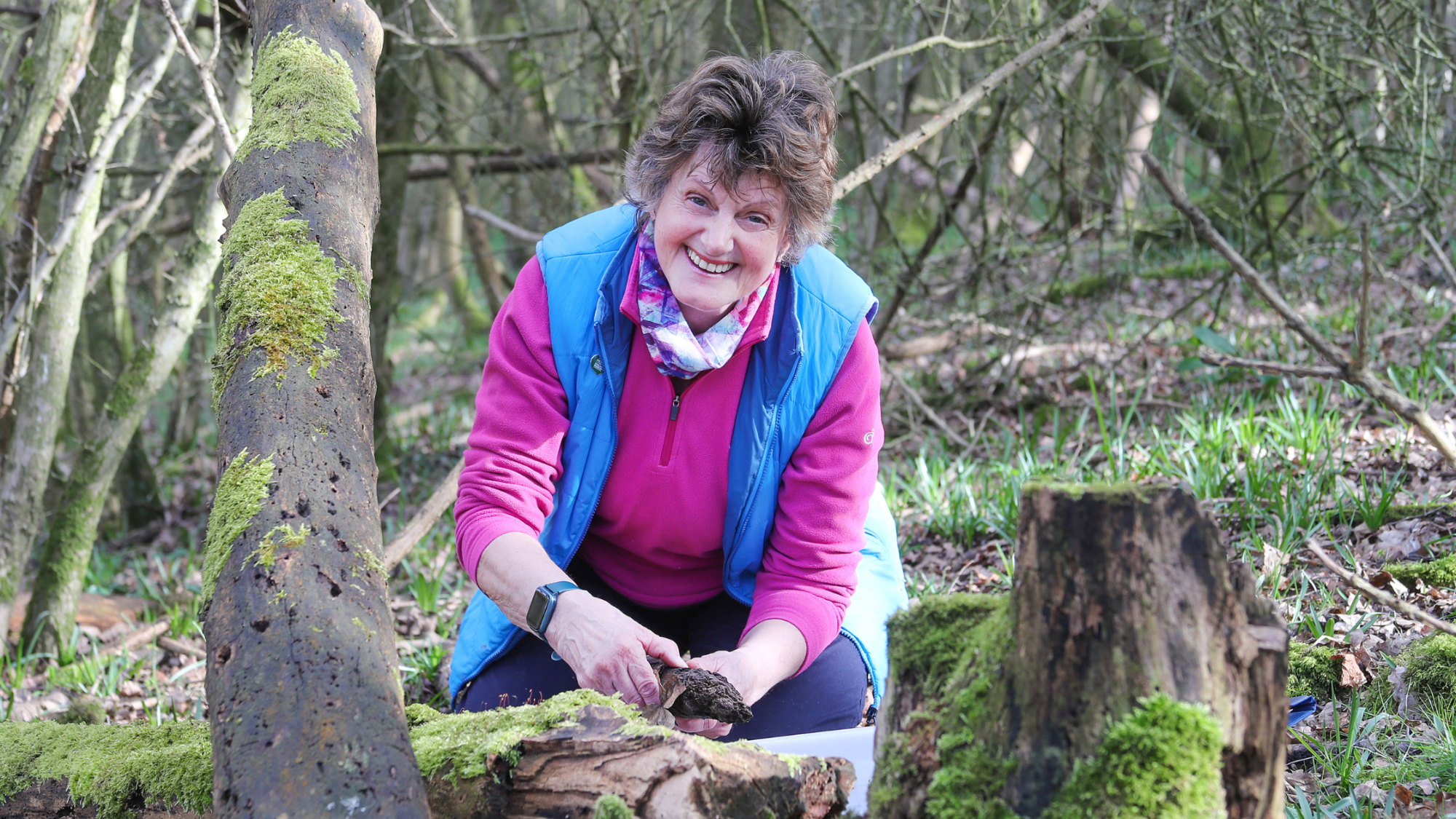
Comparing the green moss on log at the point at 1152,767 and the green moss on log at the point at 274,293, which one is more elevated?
the green moss on log at the point at 274,293

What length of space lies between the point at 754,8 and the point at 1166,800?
181 inches

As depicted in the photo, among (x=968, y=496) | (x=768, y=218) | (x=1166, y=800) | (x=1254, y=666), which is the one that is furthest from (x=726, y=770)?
(x=968, y=496)

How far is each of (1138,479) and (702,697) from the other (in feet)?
8.44

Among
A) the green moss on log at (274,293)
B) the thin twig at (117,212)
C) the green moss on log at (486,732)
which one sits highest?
the thin twig at (117,212)

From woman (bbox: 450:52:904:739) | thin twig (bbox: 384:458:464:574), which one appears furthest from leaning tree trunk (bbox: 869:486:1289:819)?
thin twig (bbox: 384:458:464:574)

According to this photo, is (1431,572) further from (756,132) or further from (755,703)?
(756,132)

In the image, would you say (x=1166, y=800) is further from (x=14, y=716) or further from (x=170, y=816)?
(x=14, y=716)

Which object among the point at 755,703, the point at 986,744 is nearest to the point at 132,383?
the point at 755,703

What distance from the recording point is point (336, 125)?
194 centimetres

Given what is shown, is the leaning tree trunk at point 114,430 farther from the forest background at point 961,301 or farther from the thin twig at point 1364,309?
the thin twig at point 1364,309

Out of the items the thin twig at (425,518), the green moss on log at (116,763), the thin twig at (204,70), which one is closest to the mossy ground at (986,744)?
the green moss on log at (116,763)

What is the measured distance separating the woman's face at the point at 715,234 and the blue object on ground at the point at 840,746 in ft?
3.35

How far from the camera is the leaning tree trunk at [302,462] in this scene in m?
1.29

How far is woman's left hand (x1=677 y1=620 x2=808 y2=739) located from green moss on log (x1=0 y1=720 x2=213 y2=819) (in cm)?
90
